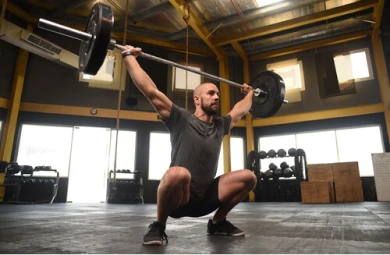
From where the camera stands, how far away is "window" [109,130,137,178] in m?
6.73

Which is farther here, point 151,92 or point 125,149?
point 125,149

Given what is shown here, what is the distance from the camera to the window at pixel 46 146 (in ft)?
20.3

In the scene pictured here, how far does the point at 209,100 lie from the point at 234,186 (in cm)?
46

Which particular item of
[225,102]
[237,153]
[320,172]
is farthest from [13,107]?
[320,172]

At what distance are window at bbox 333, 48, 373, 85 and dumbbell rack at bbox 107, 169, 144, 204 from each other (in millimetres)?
5639

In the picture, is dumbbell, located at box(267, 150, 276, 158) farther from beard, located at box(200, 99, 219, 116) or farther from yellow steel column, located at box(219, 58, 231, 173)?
beard, located at box(200, 99, 219, 116)

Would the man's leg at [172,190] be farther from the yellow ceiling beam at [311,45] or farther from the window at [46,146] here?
the yellow ceiling beam at [311,45]

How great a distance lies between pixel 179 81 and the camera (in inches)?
299

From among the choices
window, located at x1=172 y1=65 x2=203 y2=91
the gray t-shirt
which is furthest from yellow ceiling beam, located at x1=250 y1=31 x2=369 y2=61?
the gray t-shirt

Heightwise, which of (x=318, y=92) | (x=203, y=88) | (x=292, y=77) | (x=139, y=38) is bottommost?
(x=203, y=88)

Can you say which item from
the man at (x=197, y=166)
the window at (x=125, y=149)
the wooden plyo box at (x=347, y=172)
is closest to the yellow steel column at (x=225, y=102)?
the window at (x=125, y=149)

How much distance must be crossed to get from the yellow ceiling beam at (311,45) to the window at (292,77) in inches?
11.3

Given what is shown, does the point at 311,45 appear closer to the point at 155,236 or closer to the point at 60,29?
the point at 60,29

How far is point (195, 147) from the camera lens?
1282 mm
